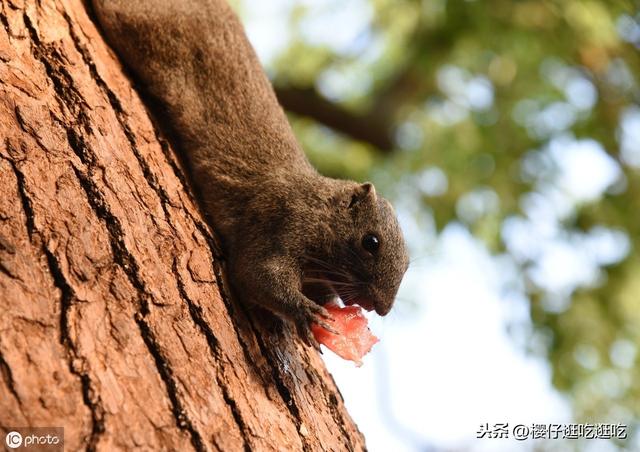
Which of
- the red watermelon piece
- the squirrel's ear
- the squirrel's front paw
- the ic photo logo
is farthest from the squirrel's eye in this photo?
the ic photo logo

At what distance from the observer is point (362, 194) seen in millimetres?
5164

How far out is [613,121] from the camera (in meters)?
8.03

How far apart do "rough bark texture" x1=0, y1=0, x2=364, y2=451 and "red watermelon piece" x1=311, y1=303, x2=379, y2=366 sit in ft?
0.61

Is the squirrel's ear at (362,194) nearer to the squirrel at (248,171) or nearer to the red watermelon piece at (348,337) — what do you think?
the squirrel at (248,171)

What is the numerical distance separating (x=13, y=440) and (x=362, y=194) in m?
3.09

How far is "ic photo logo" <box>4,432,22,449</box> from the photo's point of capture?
2592 mm

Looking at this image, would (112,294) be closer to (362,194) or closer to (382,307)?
(382,307)

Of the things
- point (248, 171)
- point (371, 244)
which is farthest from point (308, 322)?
point (248, 171)

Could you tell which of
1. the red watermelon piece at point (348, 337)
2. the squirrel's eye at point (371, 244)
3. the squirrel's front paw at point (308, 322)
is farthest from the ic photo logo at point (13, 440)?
the squirrel's eye at point (371, 244)

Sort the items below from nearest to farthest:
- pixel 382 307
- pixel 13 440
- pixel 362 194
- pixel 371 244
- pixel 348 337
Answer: pixel 13 440 < pixel 348 337 < pixel 382 307 < pixel 371 244 < pixel 362 194

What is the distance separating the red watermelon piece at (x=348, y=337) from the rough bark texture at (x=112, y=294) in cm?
19

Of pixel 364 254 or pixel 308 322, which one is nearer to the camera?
pixel 308 322

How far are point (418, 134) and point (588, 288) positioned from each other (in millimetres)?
3390

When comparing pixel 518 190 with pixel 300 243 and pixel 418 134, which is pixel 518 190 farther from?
pixel 300 243
